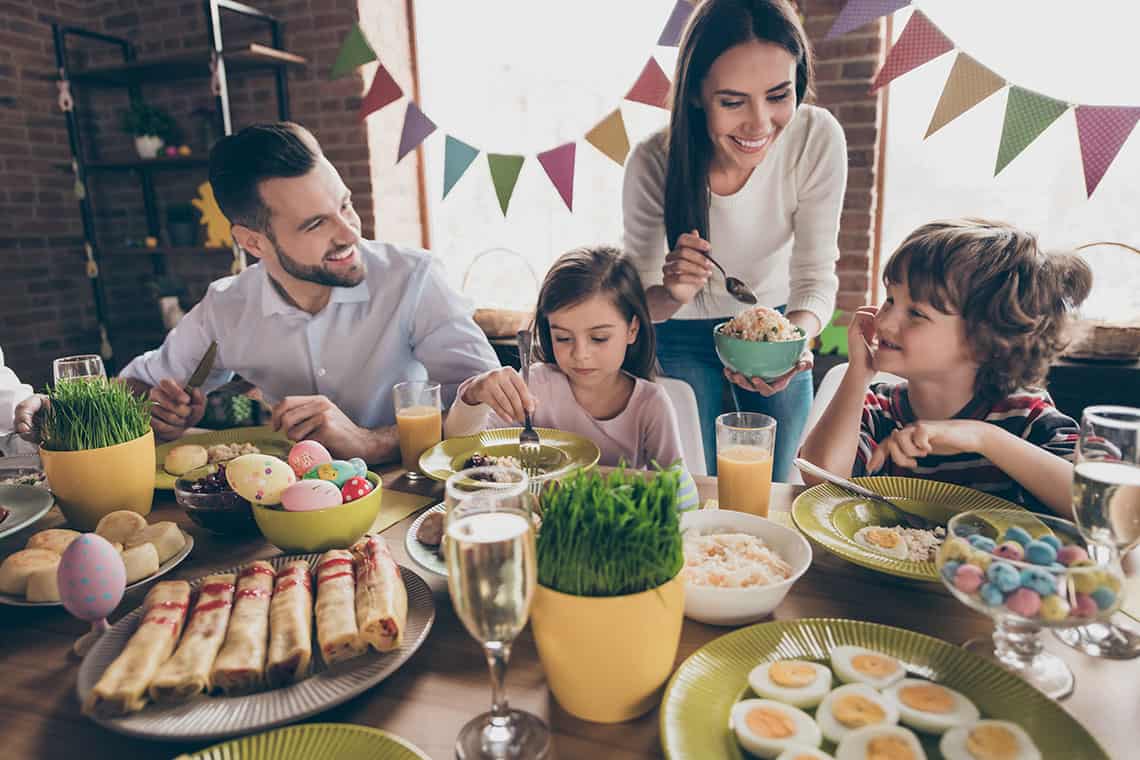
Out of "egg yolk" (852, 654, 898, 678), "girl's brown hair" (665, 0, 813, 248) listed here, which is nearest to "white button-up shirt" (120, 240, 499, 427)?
"girl's brown hair" (665, 0, 813, 248)

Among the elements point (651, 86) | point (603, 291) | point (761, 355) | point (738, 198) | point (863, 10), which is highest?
point (863, 10)

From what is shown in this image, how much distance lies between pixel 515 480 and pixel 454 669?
22cm

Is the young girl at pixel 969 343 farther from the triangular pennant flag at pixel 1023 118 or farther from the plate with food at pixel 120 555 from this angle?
the plate with food at pixel 120 555

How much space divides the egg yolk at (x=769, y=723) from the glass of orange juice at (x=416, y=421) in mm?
875

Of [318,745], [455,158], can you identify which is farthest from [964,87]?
[318,745]

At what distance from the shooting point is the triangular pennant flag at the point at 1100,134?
1972 mm

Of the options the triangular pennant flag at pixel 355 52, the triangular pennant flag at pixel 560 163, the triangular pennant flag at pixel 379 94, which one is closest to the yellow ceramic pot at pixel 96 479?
the triangular pennant flag at pixel 560 163

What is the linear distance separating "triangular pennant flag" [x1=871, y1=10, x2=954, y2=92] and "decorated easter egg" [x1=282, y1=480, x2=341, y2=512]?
7.09 ft

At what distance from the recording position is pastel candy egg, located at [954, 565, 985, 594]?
2.29 feet

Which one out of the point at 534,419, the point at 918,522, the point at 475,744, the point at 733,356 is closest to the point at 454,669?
the point at 475,744

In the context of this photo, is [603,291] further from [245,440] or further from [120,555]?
[120,555]

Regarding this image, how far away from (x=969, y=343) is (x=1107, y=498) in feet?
2.42

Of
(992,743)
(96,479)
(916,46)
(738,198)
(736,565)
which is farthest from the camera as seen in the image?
(916,46)

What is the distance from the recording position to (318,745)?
2.05 ft
